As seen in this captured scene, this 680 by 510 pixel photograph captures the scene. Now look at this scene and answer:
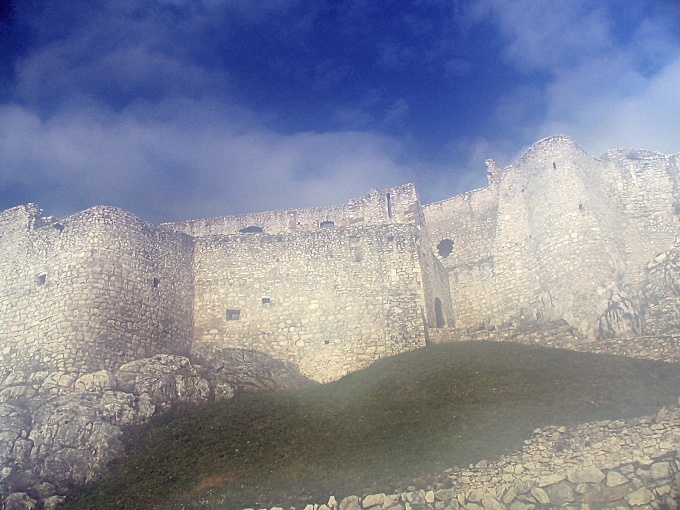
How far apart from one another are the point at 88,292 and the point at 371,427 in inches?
634

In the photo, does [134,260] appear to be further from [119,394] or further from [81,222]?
[119,394]

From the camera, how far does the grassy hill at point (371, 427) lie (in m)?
20.8

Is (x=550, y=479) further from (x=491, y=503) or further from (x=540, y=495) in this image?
(x=491, y=503)

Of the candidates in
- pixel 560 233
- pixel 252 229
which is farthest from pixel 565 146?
pixel 252 229

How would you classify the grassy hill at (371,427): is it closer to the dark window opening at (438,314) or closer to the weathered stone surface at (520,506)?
the weathered stone surface at (520,506)

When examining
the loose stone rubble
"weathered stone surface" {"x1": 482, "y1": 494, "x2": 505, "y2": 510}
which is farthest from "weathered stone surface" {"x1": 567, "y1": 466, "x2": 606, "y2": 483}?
"weathered stone surface" {"x1": 482, "y1": 494, "x2": 505, "y2": 510}

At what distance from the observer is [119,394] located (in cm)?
2736

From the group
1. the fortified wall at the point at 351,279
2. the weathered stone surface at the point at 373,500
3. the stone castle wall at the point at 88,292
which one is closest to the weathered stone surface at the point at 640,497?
the weathered stone surface at the point at 373,500

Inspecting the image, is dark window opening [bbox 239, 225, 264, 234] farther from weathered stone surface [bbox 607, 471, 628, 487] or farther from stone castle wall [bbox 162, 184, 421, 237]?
weathered stone surface [bbox 607, 471, 628, 487]

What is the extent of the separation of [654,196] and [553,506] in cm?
2685

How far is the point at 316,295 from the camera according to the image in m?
35.7

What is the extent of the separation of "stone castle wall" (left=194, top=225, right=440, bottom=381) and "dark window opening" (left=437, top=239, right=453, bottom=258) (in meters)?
6.79

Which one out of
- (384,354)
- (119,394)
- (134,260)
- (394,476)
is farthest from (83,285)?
(394,476)

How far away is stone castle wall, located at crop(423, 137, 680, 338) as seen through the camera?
114ft
